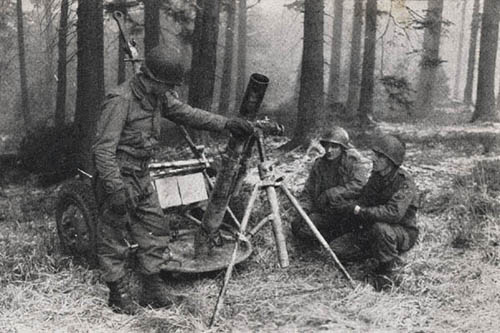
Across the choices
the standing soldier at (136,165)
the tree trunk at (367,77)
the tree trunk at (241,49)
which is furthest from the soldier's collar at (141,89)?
the tree trunk at (241,49)

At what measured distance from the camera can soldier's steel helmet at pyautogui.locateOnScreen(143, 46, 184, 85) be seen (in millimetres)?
4570

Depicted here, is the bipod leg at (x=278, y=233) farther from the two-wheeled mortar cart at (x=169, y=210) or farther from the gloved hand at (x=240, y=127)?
the two-wheeled mortar cart at (x=169, y=210)

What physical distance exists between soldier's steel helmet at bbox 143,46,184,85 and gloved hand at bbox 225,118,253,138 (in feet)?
2.06

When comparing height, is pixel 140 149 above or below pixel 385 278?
above

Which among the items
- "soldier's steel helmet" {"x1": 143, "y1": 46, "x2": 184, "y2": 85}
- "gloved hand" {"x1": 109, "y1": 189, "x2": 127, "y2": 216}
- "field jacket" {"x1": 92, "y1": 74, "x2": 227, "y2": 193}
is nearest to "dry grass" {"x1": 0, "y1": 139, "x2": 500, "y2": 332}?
"gloved hand" {"x1": 109, "y1": 189, "x2": 127, "y2": 216}

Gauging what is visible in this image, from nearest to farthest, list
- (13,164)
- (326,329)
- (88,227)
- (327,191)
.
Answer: (326,329), (88,227), (327,191), (13,164)

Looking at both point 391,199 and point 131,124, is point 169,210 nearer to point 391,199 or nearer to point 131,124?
point 131,124

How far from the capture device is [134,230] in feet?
16.0

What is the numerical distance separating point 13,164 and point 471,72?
20.9 metres

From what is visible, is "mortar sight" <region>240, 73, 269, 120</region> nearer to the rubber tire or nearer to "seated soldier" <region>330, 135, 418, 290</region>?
"seated soldier" <region>330, 135, 418, 290</region>

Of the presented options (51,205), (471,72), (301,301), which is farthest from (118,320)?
(471,72)

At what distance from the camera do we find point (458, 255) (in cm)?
588

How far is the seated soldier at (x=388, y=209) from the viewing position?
17.3 feet

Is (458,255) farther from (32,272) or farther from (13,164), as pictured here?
(13,164)
